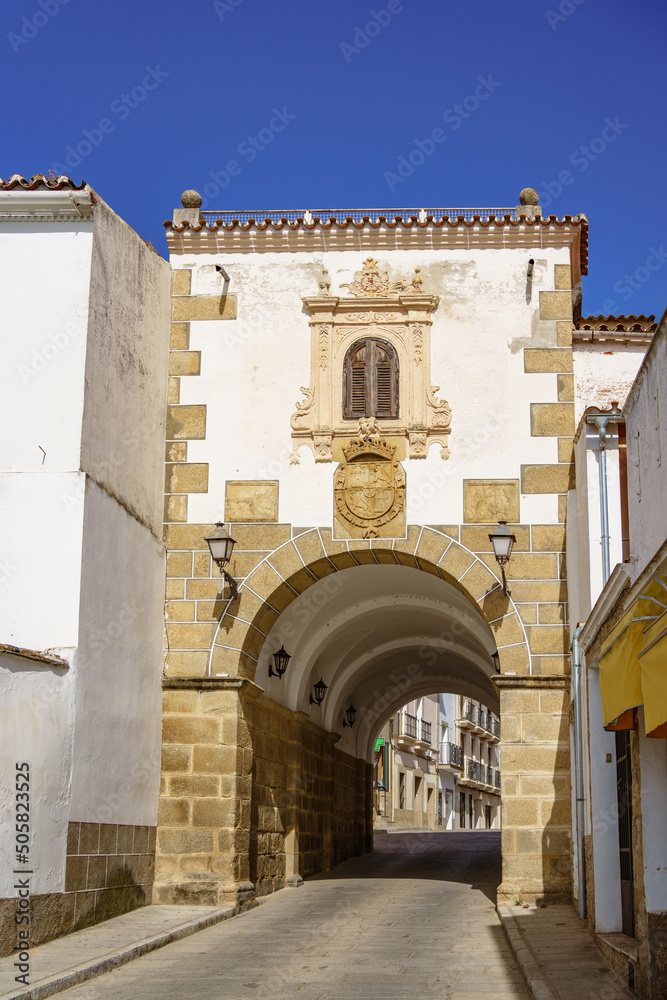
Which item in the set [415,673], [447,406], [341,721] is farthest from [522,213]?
[415,673]

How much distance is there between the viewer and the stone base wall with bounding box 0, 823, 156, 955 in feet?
26.6

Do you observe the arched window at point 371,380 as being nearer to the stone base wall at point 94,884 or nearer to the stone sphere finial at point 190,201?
the stone sphere finial at point 190,201

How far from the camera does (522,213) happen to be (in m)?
12.1

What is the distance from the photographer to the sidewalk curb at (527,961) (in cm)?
618

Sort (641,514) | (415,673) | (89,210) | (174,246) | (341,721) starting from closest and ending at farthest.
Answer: (641,514)
(89,210)
(174,246)
(341,721)
(415,673)

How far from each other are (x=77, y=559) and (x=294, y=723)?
4986mm

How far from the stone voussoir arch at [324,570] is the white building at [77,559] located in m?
0.80

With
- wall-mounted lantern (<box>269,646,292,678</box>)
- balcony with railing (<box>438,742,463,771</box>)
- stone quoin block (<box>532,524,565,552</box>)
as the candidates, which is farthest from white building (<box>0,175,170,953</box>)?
balcony with railing (<box>438,742,463,771</box>)

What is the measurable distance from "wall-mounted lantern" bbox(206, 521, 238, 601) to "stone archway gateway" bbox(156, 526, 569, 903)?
0.44 feet

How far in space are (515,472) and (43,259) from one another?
5.10m

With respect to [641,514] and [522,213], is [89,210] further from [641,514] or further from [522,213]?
[641,514]

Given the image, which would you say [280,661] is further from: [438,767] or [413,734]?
[438,767]

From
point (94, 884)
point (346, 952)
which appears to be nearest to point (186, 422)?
point (94, 884)

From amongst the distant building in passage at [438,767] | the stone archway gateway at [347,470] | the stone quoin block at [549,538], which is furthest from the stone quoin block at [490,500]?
the distant building in passage at [438,767]
